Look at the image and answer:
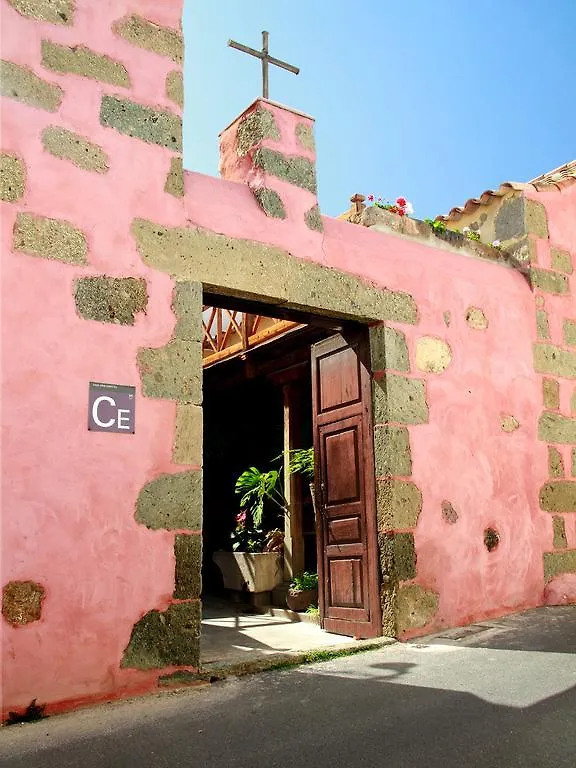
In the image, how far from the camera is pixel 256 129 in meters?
4.54

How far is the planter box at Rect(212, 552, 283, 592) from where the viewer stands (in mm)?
6930

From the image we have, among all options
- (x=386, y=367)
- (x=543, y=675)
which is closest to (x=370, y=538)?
(x=386, y=367)

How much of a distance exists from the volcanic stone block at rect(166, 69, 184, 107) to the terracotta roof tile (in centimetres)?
305

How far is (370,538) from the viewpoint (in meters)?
4.62

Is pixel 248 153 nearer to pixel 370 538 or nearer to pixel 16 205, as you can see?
pixel 16 205

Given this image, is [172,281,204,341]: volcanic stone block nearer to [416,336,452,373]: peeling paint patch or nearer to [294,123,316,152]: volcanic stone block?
[294,123,316,152]: volcanic stone block

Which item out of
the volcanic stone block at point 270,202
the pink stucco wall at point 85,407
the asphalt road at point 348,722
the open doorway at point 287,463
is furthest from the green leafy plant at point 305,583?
the volcanic stone block at point 270,202

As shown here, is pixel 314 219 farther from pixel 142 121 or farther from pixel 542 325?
pixel 542 325

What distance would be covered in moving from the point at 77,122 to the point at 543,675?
358 cm

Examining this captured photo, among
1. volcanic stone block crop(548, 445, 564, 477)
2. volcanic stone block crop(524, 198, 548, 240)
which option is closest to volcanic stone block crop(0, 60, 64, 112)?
volcanic stone block crop(524, 198, 548, 240)

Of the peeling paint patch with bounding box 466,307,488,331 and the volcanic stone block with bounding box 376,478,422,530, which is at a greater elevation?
the peeling paint patch with bounding box 466,307,488,331

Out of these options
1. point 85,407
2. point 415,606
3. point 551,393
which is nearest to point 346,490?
point 415,606

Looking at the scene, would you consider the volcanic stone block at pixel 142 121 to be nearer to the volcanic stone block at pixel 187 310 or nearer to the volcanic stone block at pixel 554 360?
the volcanic stone block at pixel 187 310

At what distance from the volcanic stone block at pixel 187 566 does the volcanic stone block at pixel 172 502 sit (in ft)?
0.21
